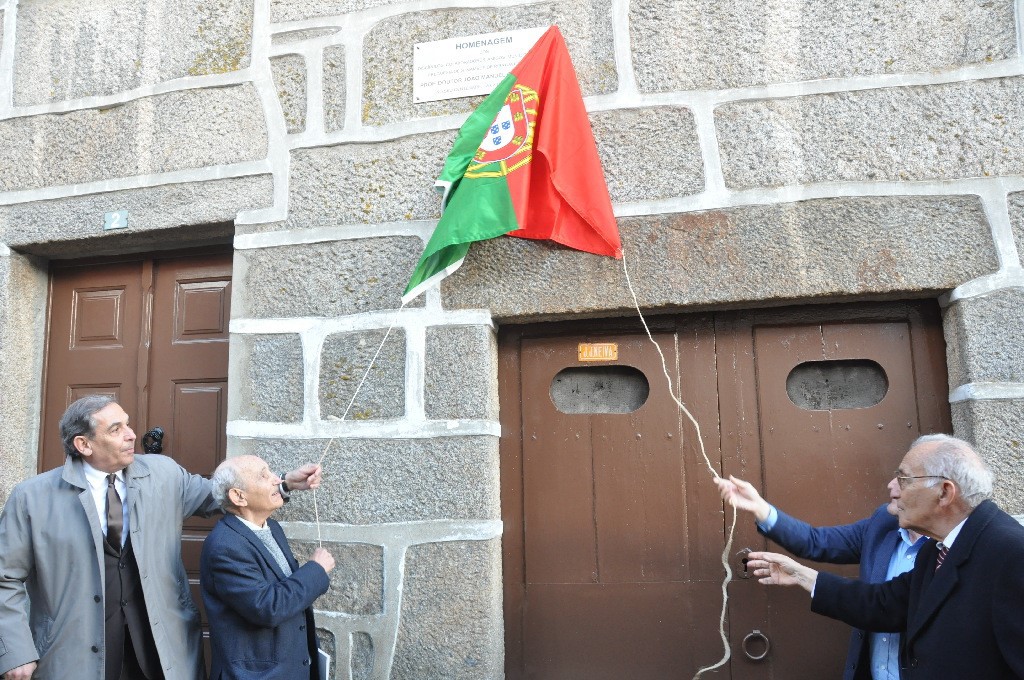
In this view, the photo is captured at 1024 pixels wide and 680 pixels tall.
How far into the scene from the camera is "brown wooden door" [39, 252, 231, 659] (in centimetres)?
321

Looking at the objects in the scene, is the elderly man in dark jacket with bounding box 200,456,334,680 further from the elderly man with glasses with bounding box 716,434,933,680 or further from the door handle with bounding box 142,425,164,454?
the elderly man with glasses with bounding box 716,434,933,680

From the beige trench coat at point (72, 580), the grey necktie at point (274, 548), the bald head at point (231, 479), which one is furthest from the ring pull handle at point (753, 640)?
the beige trench coat at point (72, 580)

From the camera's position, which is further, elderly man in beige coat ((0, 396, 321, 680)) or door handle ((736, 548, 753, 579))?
door handle ((736, 548, 753, 579))

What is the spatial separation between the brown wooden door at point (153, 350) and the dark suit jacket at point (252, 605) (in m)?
0.84

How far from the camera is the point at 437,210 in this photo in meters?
2.91

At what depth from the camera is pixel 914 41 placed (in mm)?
2684

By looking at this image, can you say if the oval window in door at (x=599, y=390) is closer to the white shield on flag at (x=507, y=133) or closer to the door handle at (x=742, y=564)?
the door handle at (x=742, y=564)

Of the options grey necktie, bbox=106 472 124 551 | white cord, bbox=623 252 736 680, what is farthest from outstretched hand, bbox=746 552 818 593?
grey necktie, bbox=106 472 124 551

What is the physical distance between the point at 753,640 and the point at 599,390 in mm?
973

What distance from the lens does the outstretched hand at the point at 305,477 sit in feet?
8.86

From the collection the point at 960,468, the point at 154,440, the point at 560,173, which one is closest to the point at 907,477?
the point at 960,468

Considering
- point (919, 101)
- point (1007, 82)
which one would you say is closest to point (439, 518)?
point (919, 101)

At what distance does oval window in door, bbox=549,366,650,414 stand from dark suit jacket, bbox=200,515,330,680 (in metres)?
1.03

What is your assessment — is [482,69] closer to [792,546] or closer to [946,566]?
[792,546]
